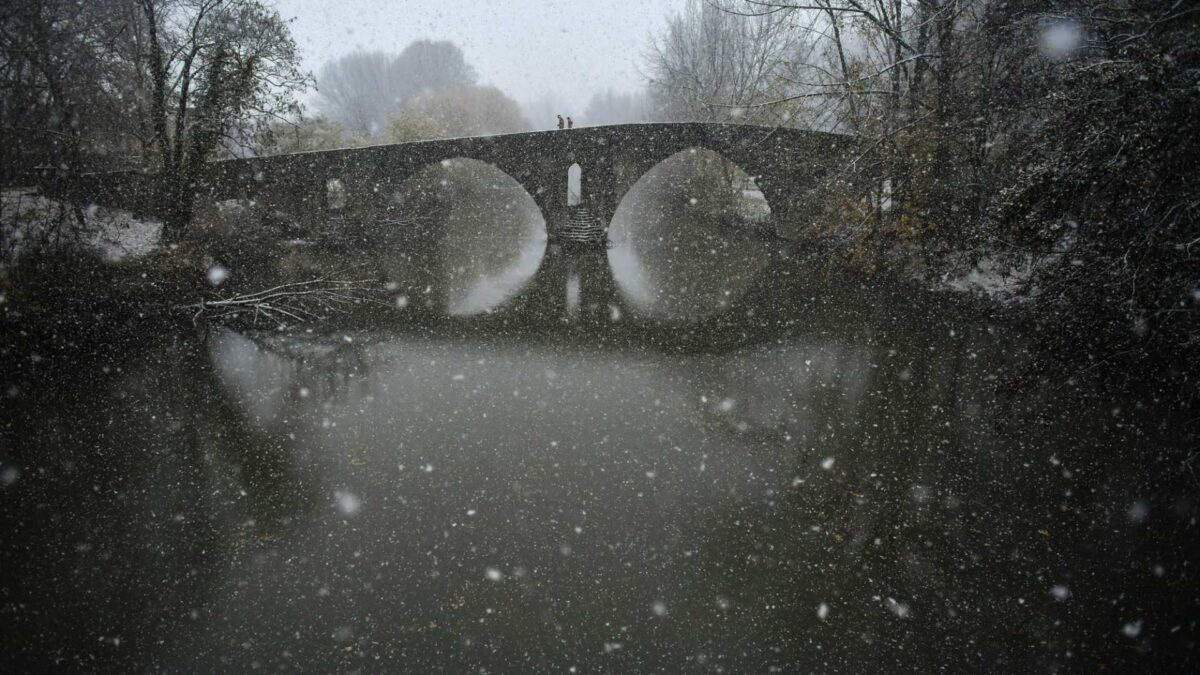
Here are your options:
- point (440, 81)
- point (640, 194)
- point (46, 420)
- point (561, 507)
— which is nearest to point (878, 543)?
point (561, 507)

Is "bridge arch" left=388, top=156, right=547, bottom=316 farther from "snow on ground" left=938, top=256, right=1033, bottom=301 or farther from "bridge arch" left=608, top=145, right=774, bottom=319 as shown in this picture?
"snow on ground" left=938, top=256, right=1033, bottom=301

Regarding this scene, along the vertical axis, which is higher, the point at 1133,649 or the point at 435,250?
the point at 435,250

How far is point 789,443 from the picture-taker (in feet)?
24.6

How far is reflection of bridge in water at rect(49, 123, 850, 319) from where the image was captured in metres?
18.1

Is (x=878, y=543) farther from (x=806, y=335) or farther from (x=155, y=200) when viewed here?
(x=155, y=200)

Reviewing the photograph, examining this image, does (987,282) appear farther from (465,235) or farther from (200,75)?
(200,75)

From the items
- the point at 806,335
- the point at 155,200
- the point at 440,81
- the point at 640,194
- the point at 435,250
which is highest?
the point at 440,81

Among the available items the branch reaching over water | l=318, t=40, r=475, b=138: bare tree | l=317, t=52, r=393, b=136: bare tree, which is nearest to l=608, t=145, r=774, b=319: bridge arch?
the branch reaching over water

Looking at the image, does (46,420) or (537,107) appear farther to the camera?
(537,107)

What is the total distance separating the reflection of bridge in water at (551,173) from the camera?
18052 millimetres

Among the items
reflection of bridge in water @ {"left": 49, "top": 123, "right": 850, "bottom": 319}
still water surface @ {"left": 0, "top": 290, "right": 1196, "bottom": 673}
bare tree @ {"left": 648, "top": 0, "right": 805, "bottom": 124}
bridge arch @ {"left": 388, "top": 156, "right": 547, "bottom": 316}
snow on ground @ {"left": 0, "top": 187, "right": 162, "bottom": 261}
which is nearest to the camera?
still water surface @ {"left": 0, "top": 290, "right": 1196, "bottom": 673}

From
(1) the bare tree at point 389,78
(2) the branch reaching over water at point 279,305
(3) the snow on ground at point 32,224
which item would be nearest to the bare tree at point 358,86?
(1) the bare tree at point 389,78

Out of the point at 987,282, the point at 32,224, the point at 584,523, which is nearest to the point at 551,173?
the point at 987,282

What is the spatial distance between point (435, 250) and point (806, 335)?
13.3 m
